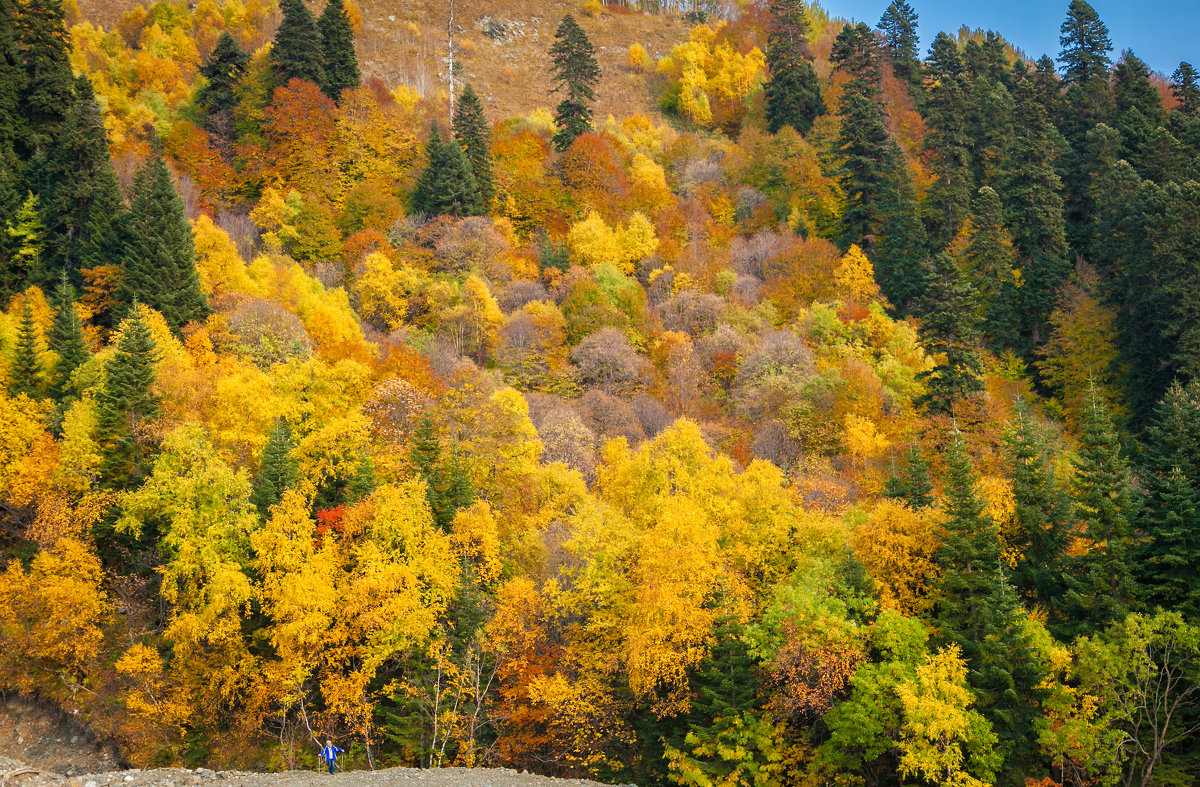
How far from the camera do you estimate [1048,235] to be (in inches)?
2594

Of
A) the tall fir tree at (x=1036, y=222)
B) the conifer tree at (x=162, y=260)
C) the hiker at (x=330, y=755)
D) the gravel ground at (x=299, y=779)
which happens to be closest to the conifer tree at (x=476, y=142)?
the conifer tree at (x=162, y=260)

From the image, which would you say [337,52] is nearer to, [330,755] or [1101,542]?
[330,755]

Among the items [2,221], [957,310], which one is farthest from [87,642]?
[957,310]

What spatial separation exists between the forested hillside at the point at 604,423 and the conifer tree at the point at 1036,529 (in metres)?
0.17

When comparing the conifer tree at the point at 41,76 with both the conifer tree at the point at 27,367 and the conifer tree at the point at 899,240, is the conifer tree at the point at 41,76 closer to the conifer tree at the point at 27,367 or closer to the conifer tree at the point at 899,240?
the conifer tree at the point at 27,367

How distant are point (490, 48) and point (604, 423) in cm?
7135

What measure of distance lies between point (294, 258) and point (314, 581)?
3936 cm

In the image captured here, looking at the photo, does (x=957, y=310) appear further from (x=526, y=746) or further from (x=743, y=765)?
(x=526, y=746)

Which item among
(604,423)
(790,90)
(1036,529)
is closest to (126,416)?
(604,423)

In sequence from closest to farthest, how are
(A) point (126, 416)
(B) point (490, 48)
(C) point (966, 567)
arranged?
(C) point (966, 567), (A) point (126, 416), (B) point (490, 48)

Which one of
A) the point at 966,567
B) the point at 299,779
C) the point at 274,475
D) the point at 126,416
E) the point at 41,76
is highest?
the point at 41,76

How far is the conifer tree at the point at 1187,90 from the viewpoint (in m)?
71.0

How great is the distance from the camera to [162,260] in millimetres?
51906

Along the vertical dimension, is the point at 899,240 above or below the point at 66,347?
above
